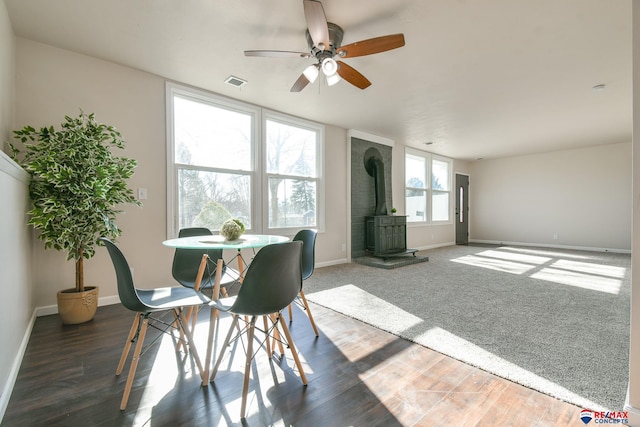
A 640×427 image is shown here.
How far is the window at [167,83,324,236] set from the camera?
11.6ft

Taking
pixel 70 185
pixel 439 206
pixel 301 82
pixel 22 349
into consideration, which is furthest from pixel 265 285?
pixel 439 206

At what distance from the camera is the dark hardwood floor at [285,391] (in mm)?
1381

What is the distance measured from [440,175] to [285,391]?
7.63 metres

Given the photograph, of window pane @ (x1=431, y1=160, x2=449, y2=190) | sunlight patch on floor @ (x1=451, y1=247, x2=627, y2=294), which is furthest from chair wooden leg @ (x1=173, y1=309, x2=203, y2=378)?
window pane @ (x1=431, y1=160, x2=449, y2=190)

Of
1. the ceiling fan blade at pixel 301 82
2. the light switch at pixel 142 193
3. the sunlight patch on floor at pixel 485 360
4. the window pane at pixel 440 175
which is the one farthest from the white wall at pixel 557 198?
the light switch at pixel 142 193

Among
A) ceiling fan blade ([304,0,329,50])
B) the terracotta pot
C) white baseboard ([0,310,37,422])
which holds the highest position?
ceiling fan blade ([304,0,329,50])

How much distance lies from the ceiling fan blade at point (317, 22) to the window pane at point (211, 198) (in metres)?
2.25

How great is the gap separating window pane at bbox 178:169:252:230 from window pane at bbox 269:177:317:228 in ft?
1.46

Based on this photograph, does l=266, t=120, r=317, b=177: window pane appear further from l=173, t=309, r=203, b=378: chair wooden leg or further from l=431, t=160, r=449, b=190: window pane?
l=431, t=160, r=449, b=190: window pane

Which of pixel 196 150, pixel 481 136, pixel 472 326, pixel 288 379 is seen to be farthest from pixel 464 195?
pixel 288 379

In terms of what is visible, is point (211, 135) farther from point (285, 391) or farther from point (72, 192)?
point (285, 391)

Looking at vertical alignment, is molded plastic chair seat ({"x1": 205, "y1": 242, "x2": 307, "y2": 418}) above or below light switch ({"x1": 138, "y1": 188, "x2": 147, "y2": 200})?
below

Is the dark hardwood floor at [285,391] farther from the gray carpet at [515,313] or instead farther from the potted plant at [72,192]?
the potted plant at [72,192]

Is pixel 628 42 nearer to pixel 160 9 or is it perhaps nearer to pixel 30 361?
pixel 160 9
